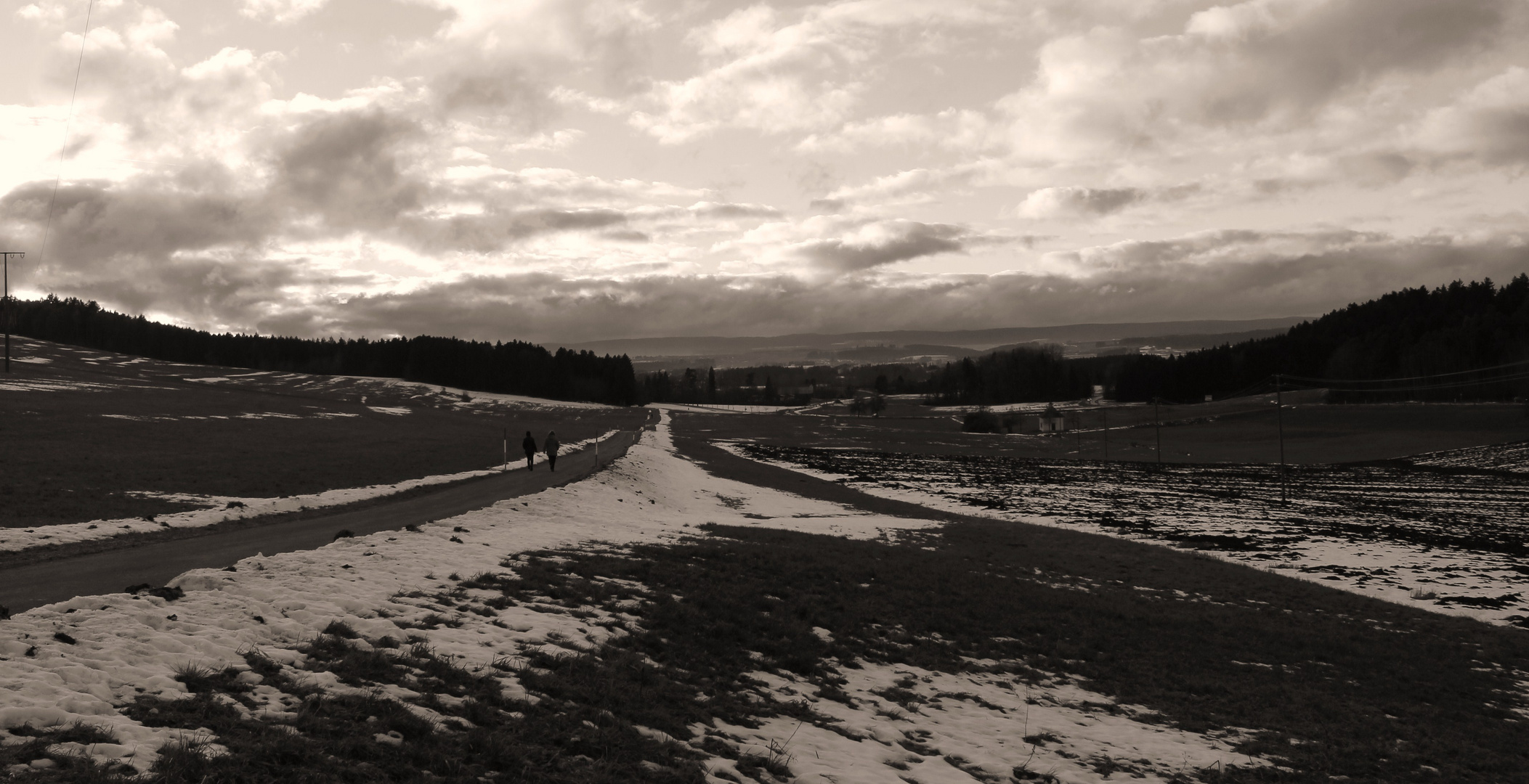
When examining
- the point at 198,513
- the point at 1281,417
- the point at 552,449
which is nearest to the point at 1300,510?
the point at 1281,417

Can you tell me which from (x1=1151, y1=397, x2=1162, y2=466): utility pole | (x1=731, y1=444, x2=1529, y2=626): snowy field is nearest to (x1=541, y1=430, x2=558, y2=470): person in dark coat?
(x1=731, y1=444, x2=1529, y2=626): snowy field

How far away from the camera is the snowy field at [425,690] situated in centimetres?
807

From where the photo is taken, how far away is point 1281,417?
7788 centimetres

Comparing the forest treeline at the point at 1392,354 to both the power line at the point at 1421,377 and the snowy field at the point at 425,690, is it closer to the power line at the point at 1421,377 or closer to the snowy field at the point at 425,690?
the power line at the point at 1421,377

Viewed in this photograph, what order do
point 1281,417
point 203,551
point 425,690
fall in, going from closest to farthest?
point 425,690 < point 203,551 < point 1281,417

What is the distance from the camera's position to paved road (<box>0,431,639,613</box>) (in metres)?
14.1

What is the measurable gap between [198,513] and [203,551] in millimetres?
7910

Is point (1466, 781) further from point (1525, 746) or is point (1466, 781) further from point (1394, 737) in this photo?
point (1525, 746)

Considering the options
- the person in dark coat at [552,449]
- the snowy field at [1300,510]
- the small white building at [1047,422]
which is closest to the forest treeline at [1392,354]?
the small white building at [1047,422]

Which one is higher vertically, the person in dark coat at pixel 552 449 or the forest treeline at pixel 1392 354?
the forest treeline at pixel 1392 354

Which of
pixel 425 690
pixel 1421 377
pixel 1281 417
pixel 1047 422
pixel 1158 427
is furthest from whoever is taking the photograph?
pixel 1047 422

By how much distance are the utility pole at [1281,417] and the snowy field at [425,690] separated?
49.7 metres

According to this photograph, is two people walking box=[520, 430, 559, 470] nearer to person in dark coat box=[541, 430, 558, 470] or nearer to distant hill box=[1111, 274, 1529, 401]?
person in dark coat box=[541, 430, 558, 470]

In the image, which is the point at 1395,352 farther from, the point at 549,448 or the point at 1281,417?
the point at 549,448
